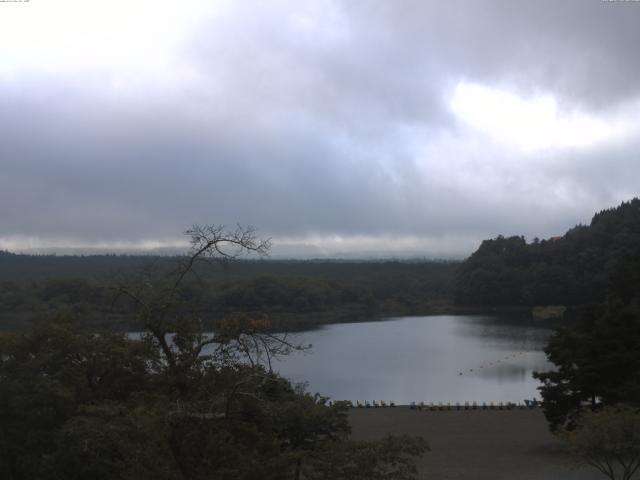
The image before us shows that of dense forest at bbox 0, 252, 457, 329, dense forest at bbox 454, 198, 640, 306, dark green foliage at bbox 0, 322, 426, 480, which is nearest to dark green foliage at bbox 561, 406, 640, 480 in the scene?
dark green foliage at bbox 0, 322, 426, 480

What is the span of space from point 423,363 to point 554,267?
140 ft

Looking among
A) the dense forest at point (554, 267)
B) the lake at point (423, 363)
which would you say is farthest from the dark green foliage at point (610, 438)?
the dense forest at point (554, 267)

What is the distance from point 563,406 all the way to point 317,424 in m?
Result: 8.15

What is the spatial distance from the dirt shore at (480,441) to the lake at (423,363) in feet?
11.8

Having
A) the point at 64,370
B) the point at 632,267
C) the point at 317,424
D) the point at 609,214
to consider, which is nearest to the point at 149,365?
the point at 64,370

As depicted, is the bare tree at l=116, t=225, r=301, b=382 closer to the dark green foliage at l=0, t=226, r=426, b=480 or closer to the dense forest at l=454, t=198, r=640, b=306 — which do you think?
the dark green foliage at l=0, t=226, r=426, b=480

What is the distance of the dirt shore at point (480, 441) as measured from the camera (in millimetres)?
14570

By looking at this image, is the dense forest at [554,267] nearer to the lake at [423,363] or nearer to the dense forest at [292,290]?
Answer: the dense forest at [292,290]

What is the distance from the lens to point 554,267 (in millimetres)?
77312

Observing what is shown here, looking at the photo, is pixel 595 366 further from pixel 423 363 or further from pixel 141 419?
pixel 423 363

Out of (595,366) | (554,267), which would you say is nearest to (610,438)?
(595,366)

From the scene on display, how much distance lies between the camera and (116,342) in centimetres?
930

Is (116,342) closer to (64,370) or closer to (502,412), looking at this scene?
(64,370)

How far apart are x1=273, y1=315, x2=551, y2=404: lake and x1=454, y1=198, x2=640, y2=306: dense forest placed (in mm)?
15197
